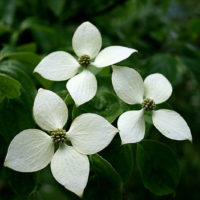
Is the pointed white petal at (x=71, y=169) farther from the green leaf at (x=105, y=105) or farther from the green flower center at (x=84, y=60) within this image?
the green flower center at (x=84, y=60)

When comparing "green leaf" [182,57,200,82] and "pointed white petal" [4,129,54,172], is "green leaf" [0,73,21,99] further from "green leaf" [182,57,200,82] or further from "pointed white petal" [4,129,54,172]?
"green leaf" [182,57,200,82]

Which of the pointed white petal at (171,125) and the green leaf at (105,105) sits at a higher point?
the green leaf at (105,105)

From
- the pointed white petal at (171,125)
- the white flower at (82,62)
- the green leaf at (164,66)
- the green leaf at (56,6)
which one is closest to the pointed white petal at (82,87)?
the white flower at (82,62)

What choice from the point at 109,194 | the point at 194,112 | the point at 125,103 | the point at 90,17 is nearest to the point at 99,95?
the point at 125,103

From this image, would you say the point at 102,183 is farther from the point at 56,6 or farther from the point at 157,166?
the point at 56,6

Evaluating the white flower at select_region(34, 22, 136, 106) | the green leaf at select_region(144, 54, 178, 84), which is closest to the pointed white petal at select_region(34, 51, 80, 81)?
the white flower at select_region(34, 22, 136, 106)

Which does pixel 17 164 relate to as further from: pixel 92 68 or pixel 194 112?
pixel 194 112

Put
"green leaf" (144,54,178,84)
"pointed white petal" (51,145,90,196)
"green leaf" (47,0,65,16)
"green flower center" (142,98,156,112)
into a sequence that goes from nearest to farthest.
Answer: "pointed white petal" (51,145,90,196), "green flower center" (142,98,156,112), "green leaf" (144,54,178,84), "green leaf" (47,0,65,16)

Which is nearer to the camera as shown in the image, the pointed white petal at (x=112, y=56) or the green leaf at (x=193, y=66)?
the pointed white petal at (x=112, y=56)
